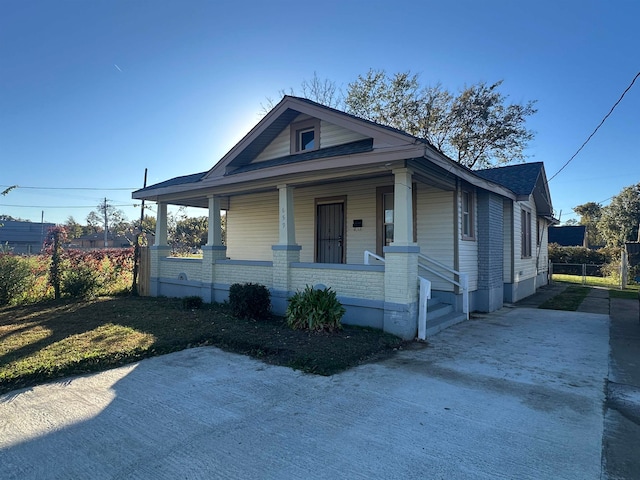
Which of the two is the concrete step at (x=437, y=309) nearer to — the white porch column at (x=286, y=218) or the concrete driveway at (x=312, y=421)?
the concrete driveway at (x=312, y=421)

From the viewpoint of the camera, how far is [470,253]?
9.22m

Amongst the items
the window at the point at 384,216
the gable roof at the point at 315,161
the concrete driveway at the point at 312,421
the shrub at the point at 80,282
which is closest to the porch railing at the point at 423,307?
the concrete driveway at the point at 312,421

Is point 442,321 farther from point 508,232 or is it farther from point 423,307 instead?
point 508,232

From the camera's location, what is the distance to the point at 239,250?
12555mm

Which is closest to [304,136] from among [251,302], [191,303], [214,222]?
[214,222]

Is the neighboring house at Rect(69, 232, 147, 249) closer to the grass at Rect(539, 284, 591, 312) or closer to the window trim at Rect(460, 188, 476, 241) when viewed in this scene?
the window trim at Rect(460, 188, 476, 241)

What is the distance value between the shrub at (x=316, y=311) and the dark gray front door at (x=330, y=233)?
11.3 feet

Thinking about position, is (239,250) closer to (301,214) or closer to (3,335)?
(301,214)

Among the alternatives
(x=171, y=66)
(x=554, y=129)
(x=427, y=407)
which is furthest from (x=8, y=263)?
(x=554, y=129)

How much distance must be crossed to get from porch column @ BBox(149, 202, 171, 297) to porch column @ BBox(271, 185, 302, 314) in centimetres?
500

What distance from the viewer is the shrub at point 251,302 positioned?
7.46 metres

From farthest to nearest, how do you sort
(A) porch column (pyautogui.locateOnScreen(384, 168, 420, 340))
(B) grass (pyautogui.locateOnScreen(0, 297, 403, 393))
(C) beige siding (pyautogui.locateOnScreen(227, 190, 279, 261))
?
1. (C) beige siding (pyautogui.locateOnScreen(227, 190, 279, 261))
2. (A) porch column (pyautogui.locateOnScreen(384, 168, 420, 340))
3. (B) grass (pyautogui.locateOnScreen(0, 297, 403, 393))

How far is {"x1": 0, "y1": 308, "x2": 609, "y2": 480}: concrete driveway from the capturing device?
2.57 m

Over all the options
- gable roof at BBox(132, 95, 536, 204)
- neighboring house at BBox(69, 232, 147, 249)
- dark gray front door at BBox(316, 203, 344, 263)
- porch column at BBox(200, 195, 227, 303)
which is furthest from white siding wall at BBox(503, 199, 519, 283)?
neighboring house at BBox(69, 232, 147, 249)
